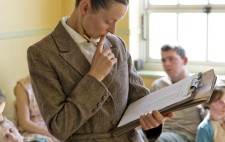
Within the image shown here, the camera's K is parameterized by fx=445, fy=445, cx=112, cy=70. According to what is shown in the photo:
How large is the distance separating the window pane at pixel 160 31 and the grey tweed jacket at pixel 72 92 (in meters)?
2.49

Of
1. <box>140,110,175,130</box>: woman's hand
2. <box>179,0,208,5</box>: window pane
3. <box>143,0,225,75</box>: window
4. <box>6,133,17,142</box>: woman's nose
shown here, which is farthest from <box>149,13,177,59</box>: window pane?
<box>140,110,175,130</box>: woman's hand

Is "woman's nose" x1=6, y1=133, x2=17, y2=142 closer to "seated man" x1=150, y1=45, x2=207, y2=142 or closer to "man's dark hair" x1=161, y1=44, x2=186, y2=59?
"seated man" x1=150, y1=45, x2=207, y2=142

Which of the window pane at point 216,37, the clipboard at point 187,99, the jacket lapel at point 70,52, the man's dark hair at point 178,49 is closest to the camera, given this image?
the clipboard at point 187,99

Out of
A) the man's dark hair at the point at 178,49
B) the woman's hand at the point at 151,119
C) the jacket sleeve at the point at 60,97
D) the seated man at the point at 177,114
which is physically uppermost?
the jacket sleeve at the point at 60,97

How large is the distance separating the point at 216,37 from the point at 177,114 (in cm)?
83

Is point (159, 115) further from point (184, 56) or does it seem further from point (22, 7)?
point (22, 7)

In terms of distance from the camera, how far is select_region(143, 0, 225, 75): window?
12.0 ft

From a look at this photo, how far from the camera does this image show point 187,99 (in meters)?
1.23

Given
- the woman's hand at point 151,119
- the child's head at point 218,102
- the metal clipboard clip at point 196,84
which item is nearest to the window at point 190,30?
the child's head at point 218,102

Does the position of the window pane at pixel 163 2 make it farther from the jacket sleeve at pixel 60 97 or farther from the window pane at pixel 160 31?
the jacket sleeve at pixel 60 97

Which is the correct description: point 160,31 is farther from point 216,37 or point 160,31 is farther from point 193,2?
point 216,37

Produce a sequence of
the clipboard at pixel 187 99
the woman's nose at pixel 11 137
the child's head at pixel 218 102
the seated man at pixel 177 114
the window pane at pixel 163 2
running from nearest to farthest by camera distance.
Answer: the clipboard at pixel 187 99 < the woman's nose at pixel 11 137 < the child's head at pixel 218 102 < the seated man at pixel 177 114 < the window pane at pixel 163 2

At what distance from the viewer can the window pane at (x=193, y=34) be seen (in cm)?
373

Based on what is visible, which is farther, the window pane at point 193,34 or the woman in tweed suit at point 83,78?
the window pane at point 193,34
